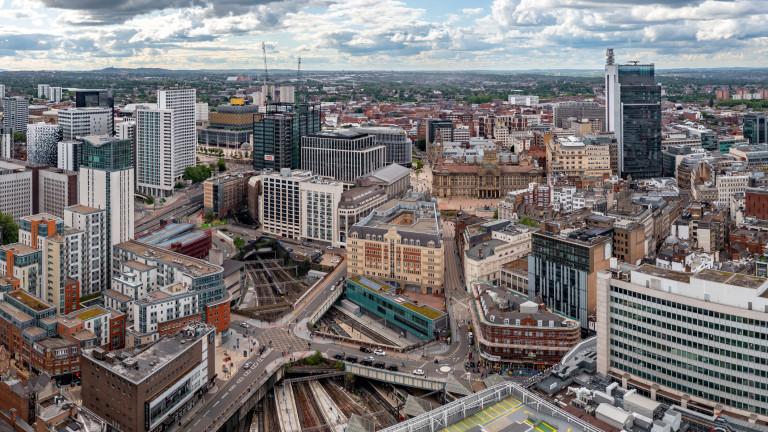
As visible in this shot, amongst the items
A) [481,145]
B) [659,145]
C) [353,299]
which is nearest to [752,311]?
[353,299]

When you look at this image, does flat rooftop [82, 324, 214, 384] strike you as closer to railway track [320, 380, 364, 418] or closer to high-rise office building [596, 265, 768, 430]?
railway track [320, 380, 364, 418]

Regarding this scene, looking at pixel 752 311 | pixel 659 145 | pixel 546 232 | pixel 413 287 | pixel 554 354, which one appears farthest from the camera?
pixel 659 145

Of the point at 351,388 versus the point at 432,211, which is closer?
the point at 351,388

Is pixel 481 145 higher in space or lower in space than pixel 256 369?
higher

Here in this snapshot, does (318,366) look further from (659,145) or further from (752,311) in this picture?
(659,145)

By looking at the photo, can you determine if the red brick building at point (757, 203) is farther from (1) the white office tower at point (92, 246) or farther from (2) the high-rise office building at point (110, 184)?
(1) the white office tower at point (92, 246)

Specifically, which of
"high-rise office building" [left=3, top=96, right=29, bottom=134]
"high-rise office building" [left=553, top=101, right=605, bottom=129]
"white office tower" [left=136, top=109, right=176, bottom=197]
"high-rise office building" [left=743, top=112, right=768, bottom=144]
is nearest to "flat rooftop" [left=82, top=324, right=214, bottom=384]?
"white office tower" [left=136, top=109, right=176, bottom=197]
